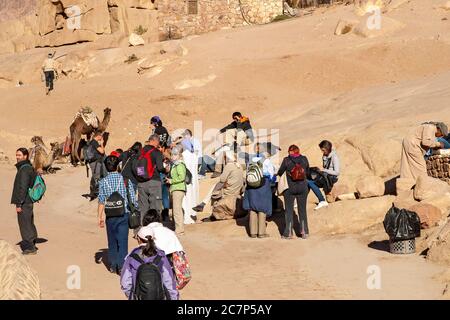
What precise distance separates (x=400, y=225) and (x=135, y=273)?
577 cm

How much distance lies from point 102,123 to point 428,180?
1158 centimetres

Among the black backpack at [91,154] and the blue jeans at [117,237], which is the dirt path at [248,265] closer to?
the blue jeans at [117,237]

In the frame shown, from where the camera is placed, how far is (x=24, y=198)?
14.0m

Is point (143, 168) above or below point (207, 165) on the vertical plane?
below

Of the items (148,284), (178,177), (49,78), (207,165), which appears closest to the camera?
(148,284)

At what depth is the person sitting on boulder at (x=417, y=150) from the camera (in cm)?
1623

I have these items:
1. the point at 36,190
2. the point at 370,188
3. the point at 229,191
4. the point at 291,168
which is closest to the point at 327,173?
the point at 370,188

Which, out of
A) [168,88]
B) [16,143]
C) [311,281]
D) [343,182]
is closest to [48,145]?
[16,143]

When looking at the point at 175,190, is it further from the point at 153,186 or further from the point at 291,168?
the point at 291,168

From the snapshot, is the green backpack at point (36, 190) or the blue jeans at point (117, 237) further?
the green backpack at point (36, 190)

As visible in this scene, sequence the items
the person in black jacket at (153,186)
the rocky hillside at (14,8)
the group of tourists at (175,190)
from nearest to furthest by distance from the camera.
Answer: the group of tourists at (175,190) → the person in black jacket at (153,186) → the rocky hillside at (14,8)

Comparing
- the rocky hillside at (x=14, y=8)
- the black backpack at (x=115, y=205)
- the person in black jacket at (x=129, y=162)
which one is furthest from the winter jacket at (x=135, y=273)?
the rocky hillside at (x=14, y=8)

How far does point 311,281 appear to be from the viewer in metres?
12.8

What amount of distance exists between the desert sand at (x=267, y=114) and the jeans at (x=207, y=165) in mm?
1135
